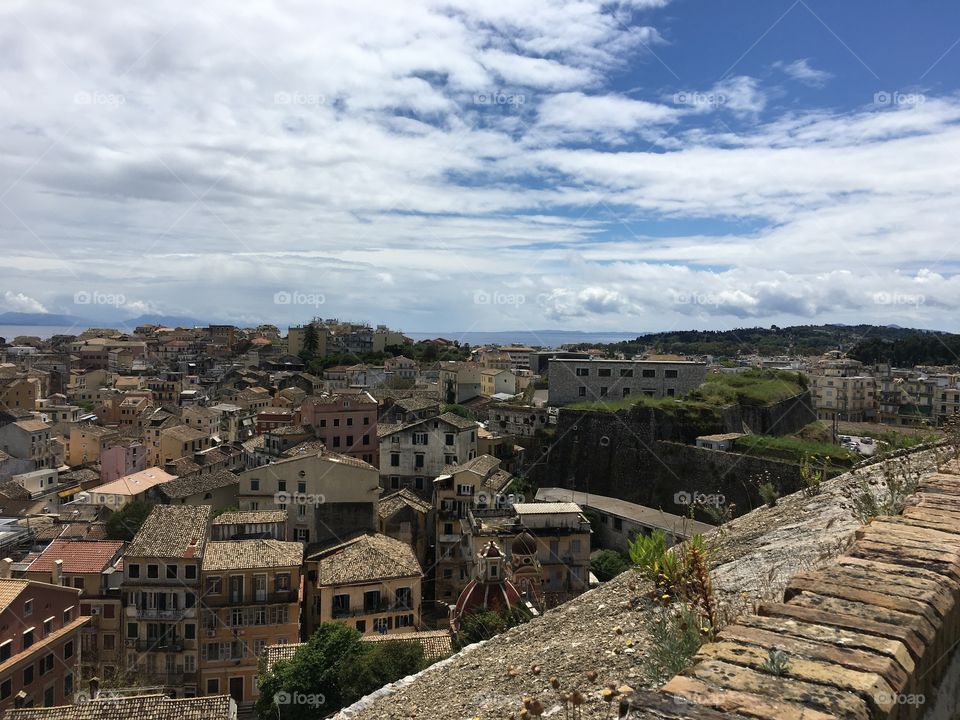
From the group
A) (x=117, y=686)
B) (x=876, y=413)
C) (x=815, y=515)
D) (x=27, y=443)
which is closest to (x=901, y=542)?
(x=815, y=515)

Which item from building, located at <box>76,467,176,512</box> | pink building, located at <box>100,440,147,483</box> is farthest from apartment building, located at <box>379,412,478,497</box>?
pink building, located at <box>100,440,147,483</box>

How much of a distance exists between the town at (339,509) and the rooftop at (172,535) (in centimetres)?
10

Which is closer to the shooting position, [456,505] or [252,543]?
[252,543]

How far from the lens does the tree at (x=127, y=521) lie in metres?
31.6

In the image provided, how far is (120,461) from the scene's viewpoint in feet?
153

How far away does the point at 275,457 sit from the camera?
4062cm

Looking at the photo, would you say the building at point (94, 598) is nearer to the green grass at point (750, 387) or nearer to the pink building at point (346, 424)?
the pink building at point (346, 424)

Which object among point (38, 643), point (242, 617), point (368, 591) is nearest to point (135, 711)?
point (38, 643)

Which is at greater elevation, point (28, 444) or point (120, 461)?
point (28, 444)

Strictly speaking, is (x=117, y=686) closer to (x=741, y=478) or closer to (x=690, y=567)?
(x=690, y=567)

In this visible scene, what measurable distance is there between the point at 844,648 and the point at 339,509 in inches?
1153

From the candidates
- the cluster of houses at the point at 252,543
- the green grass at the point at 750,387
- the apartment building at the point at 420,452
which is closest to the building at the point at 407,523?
the cluster of houses at the point at 252,543

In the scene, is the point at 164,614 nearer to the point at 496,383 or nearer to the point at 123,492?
the point at 123,492

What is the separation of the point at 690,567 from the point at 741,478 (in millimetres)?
30444
